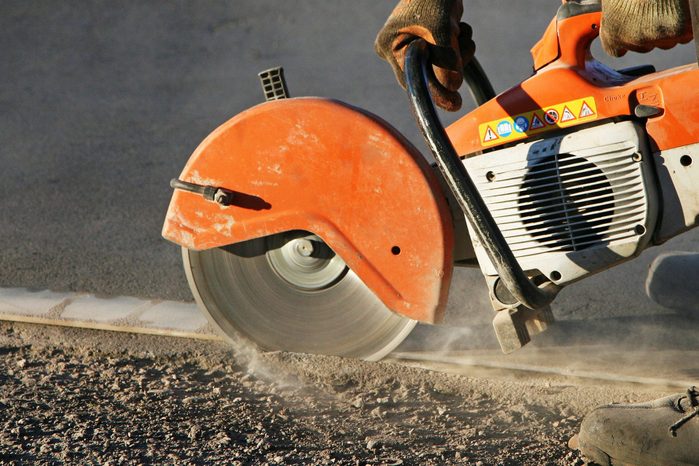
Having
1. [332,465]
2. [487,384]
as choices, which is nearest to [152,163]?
[487,384]

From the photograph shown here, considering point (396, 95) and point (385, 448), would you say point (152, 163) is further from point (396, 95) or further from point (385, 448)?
point (385, 448)

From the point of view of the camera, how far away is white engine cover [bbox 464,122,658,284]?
252 centimetres

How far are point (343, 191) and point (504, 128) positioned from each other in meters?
0.50

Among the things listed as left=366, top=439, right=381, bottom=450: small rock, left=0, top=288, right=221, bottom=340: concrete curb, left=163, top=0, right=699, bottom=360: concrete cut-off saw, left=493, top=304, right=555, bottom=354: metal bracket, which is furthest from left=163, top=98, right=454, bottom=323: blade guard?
left=0, top=288, right=221, bottom=340: concrete curb

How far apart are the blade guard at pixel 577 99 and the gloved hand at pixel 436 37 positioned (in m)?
0.12

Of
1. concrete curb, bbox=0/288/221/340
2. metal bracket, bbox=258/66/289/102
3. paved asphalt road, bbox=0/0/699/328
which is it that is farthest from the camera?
paved asphalt road, bbox=0/0/699/328

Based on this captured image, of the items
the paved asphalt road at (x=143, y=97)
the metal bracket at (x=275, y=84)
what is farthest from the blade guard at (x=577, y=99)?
the paved asphalt road at (x=143, y=97)

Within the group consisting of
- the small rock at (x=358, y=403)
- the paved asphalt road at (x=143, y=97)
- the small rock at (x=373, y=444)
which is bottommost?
the small rock at (x=358, y=403)

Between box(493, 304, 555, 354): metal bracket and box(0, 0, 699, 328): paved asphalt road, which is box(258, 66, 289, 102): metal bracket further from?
box(0, 0, 699, 328): paved asphalt road

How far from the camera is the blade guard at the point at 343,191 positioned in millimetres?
2771

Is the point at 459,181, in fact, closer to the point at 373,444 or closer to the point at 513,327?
the point at 513,327

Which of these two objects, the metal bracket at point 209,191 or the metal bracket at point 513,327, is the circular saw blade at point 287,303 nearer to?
the metal bracket at point 209,191

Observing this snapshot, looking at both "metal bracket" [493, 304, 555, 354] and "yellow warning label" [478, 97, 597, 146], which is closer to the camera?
"yellow warning label" [478, 97, 597, 146]

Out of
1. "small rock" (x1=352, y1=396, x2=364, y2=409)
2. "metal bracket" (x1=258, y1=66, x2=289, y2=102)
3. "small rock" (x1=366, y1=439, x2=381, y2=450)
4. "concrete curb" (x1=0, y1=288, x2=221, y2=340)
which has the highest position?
"metal bracket" (x1=258, y1=66, x2=289, y2=102)
